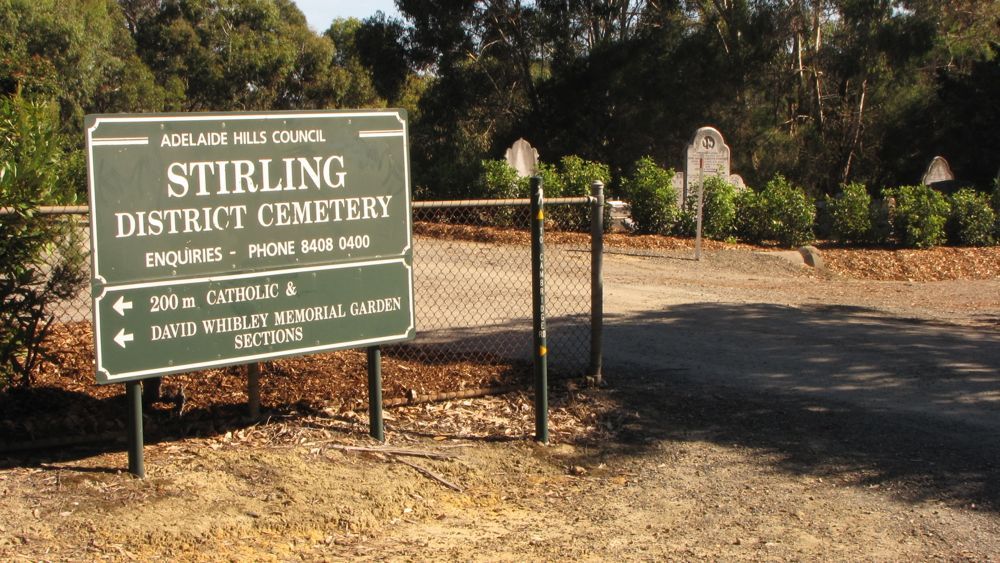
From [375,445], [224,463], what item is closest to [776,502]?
[375,445]

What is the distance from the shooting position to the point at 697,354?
9031 millimetres

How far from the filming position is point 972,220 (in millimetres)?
19188

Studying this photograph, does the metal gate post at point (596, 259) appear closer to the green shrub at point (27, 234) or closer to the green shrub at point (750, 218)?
the green shrub at point (27, 234)

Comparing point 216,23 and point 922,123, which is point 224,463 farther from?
point 216,23

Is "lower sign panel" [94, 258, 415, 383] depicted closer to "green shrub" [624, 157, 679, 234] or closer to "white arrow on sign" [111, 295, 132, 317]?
"white arrow on sign" [111, 295, 132, 317]

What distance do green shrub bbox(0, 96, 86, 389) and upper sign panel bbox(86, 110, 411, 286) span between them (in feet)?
2.86

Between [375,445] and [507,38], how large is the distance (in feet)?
90.1

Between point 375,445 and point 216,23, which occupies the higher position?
point 216,23

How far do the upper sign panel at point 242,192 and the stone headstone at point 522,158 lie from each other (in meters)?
16.5

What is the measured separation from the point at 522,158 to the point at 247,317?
58.0 ft

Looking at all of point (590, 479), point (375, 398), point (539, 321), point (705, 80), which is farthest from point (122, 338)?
point (705, 80)

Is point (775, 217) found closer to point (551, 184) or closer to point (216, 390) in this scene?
point (551, 184)

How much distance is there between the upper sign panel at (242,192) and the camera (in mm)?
5121

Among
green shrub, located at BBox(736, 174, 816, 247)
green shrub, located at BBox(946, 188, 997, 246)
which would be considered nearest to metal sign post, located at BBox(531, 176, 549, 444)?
green shrub, located at BBox(736, 174, 816, 247)
